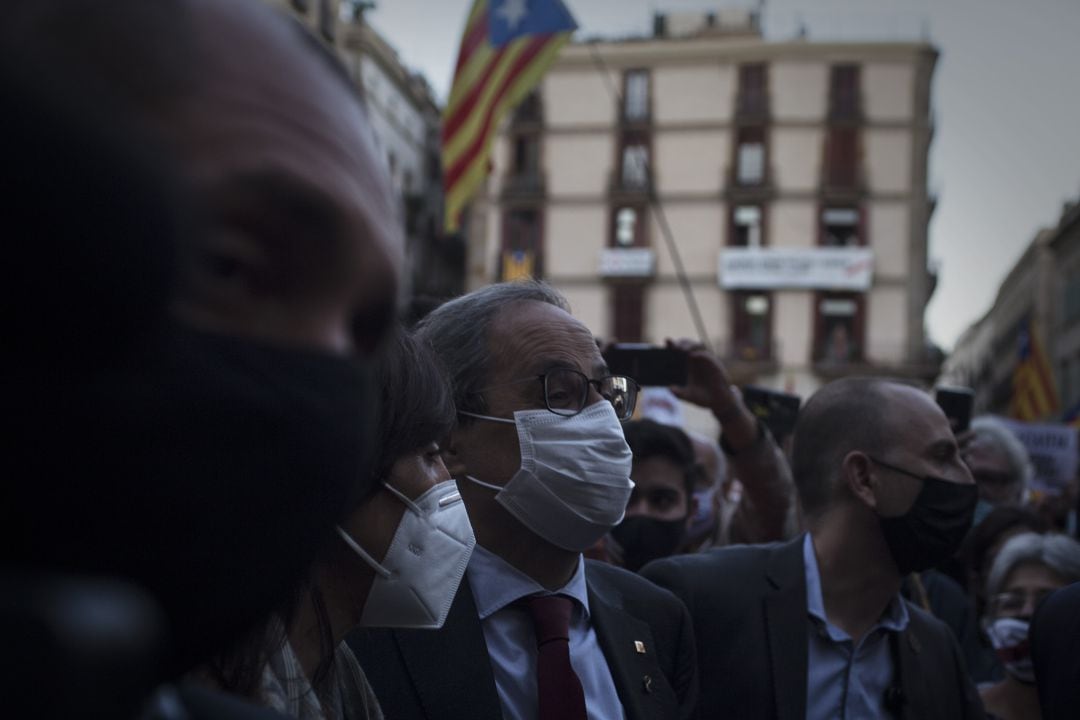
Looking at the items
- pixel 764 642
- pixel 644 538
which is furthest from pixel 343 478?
pixel 644 538

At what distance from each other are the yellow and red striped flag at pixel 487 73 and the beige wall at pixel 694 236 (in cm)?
2839

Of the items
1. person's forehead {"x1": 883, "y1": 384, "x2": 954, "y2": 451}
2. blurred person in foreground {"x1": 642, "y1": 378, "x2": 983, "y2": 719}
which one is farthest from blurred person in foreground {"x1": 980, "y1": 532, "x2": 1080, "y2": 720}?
person's forehead {"x1": 883, "y1": 384, "x2": 954, "y2": 451}

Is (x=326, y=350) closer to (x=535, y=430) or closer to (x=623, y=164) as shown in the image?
(x=535, y=430)

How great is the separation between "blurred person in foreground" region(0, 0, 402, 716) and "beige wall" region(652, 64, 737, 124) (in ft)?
131

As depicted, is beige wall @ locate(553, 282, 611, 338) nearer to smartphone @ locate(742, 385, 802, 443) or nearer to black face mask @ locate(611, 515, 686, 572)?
smartphone @ locate(742, 385, 802, 443)

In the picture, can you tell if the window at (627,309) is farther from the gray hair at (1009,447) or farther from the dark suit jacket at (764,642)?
the dark suit jacket at (764,642)

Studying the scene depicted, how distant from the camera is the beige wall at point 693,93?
1550 inches

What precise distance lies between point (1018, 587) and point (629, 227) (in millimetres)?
35200

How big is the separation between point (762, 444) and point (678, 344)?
579 millimetres

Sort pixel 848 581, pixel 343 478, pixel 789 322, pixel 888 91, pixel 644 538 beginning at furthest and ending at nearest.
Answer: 1. pixel 888 91
2. pixel 789 322
3. pixel 644 538
4. pixel 848 581
5. pixel 343 478

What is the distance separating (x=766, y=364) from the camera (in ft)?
124

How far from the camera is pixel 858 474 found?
12.4 ft

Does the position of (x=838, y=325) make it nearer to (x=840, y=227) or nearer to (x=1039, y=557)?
(x=840, y=227)

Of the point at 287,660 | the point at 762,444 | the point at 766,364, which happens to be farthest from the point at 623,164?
the point at 287,660
